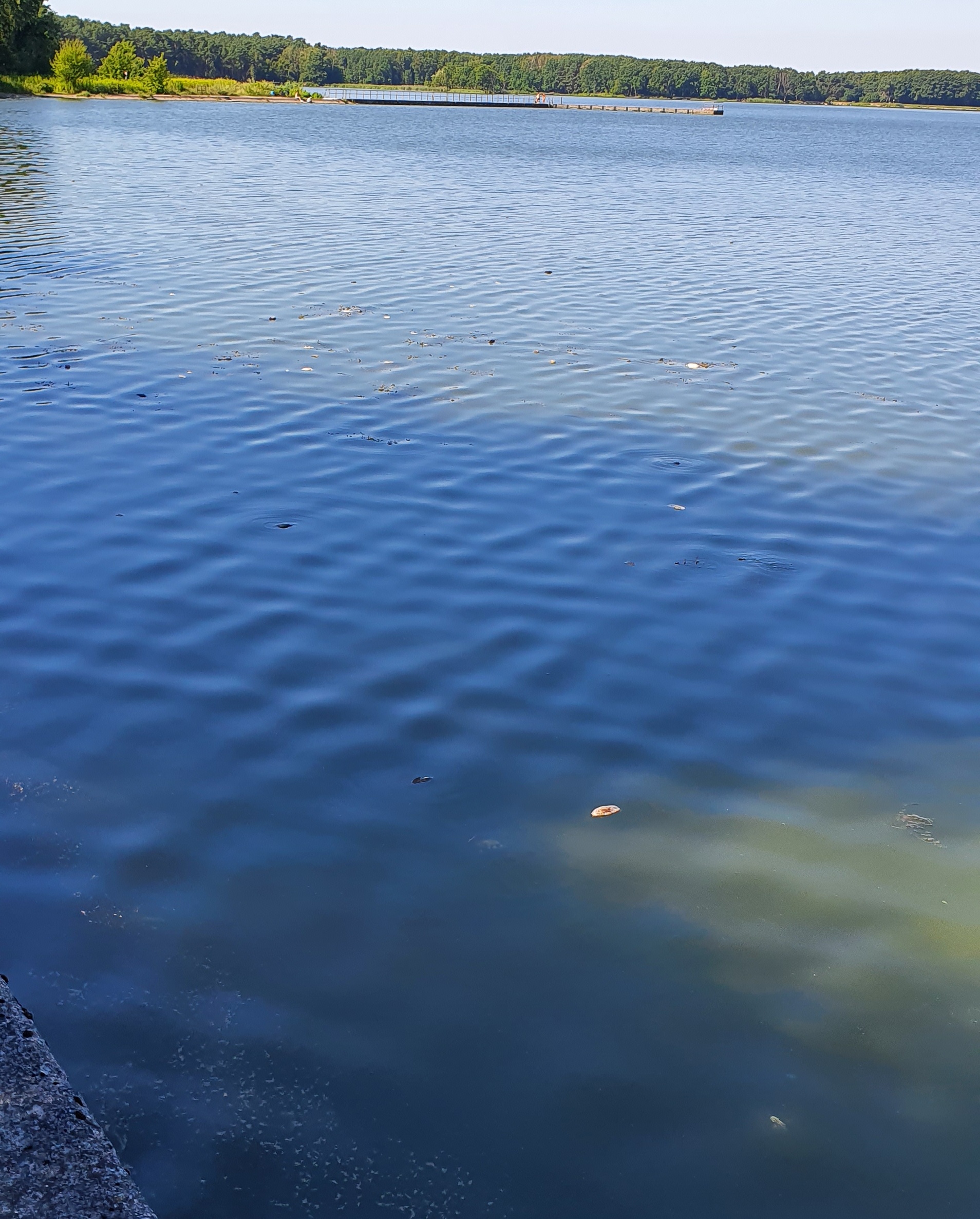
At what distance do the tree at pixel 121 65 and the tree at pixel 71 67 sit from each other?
1202cm

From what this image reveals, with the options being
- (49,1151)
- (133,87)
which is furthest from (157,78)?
(49,1151)

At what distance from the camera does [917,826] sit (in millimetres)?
Result: 5527

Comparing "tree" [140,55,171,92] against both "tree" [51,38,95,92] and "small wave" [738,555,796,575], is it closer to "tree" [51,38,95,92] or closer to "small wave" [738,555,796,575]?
"tree" [51,38,95,92]

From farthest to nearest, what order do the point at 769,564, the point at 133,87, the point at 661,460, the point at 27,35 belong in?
1. the point at 133,87
2. the point at 27,35
3. the point at 661,460
4. the point at 769,564

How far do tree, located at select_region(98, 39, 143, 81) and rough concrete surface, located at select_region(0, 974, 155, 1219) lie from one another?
111 metres

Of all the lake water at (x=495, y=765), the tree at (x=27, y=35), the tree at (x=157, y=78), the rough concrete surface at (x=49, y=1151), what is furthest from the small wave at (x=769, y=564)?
the tree at (x=157, y=78)

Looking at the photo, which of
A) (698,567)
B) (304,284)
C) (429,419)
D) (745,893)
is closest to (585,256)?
(304,284)

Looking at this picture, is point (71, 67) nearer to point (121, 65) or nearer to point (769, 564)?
point (121, 65)

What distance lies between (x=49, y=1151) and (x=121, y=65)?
116 m

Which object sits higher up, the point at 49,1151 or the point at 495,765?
the point at 49,1151

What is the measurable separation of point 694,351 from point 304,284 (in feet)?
22.7

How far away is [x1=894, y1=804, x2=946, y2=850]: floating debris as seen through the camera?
5.41 m

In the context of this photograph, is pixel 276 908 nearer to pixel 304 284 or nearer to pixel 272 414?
pixel 272 414

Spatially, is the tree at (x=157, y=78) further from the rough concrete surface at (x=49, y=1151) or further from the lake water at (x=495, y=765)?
the rough concrete surface at (x=49, y=1151)
